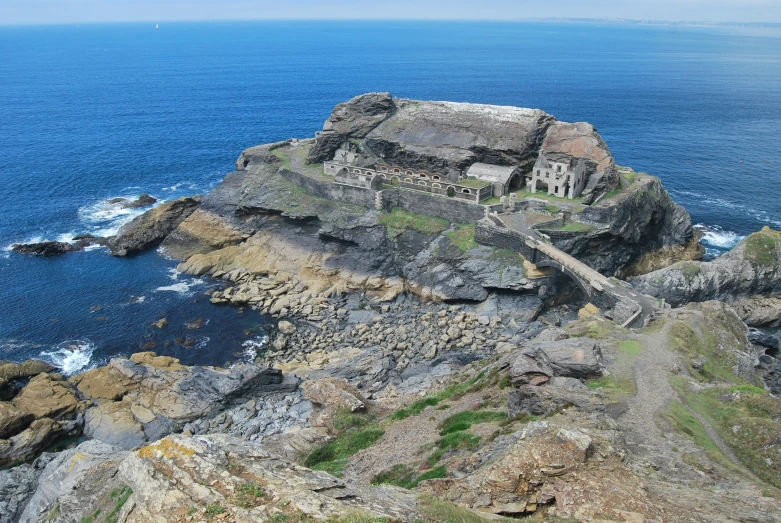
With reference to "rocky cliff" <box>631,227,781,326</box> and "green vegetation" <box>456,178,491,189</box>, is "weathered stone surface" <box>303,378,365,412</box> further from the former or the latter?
"green vegetation" <box>456,178,491,189</box>

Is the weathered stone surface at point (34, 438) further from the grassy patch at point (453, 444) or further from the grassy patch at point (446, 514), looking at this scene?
the grassy patch at point (446, 514)

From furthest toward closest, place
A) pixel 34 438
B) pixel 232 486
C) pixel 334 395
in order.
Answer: pixel 34 438 < pixel 334 395 < pixel 232 486

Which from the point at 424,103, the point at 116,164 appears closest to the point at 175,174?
the point at 116,164

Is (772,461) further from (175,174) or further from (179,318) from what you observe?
(175,174)

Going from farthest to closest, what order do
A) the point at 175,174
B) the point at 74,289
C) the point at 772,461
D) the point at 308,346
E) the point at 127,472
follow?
the point at 175,174
the point at 74,289
the point at 308,346
the point at 772,461
the point at 127,472

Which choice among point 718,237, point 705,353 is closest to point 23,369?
point 705,353

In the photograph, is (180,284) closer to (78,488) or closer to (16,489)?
(16,489)

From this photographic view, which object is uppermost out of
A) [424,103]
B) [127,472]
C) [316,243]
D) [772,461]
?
[424,103]
